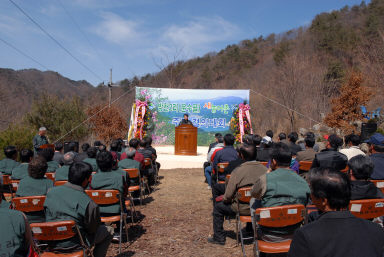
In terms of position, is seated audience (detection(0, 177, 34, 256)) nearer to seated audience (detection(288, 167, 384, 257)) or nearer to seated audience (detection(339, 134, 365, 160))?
seated audience (detection(288, 167, 384, 257))

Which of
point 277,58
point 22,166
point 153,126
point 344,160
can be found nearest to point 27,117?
point 153,126

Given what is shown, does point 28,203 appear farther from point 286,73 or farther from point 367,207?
point 286,73

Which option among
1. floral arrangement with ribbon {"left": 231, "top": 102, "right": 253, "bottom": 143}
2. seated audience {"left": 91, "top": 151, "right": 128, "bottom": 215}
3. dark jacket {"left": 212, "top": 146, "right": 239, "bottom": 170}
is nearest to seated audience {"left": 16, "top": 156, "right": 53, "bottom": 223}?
seated audience {"left": 91, "top": 151, "right": 128, "bottom": 215}

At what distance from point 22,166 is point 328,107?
1994cm

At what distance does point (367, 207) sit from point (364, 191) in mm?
236

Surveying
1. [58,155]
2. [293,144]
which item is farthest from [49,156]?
[293,144]

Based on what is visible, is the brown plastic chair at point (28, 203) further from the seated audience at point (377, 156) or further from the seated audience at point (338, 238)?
the seated audience at point (377, 156)

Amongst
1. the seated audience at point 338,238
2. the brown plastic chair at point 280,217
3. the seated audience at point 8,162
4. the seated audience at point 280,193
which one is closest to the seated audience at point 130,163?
the seated audience at point 8,162

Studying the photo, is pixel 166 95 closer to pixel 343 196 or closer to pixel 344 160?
pixel 344 160

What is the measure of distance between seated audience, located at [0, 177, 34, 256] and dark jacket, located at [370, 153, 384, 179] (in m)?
4.08

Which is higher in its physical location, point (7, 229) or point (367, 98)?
point (367, 98)

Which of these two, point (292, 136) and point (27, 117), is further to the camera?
point (27, 117)

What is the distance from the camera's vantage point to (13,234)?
6.11ft

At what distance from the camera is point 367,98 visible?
11188 millimetres
